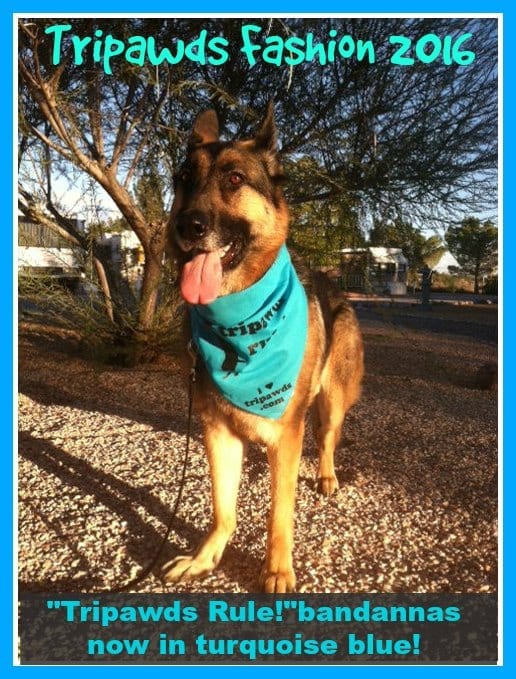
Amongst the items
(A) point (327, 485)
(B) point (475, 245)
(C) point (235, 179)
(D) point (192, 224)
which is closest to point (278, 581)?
(A) point (327, 485)

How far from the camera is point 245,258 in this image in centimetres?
294

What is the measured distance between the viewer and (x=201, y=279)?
8.94ft

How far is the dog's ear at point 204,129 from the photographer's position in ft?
11.1

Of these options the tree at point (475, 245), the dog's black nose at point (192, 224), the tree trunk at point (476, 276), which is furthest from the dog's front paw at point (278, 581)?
the tree trunk at point (476, 276)

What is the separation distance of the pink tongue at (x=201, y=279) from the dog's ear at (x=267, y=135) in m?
0.97

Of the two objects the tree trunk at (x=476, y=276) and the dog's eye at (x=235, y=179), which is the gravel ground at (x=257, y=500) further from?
the dog's eye at (x=235, y=179)

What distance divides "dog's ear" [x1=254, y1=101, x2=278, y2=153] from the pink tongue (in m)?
0.97

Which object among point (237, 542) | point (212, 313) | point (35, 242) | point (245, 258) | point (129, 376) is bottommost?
point (237, 542)

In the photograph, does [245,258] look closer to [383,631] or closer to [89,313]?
[383,631]

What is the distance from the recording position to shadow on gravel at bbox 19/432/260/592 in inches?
114

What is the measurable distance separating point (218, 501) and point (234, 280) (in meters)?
1.36

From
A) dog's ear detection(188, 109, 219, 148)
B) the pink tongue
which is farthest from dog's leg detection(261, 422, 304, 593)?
dog's ear detection(188, 109, 219, 148)

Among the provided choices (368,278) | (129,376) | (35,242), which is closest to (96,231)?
(35,242)

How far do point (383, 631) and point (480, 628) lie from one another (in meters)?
0.50
